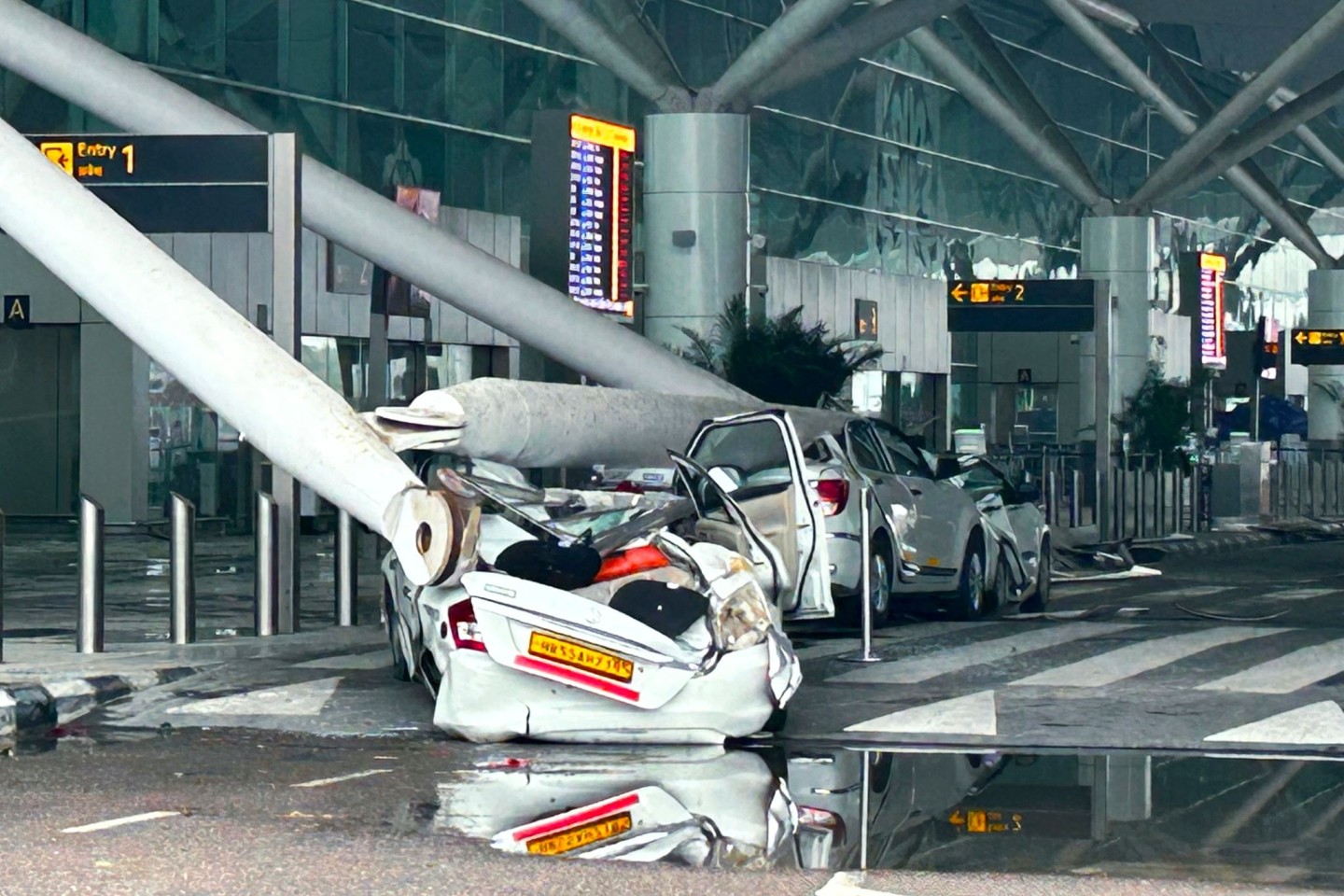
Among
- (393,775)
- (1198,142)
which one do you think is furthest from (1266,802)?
(1198,142)

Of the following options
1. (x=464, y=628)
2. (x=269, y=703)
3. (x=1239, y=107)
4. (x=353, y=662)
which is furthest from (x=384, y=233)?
(x=1239, y=107)

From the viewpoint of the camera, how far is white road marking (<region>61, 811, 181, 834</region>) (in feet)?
Result: 25.3

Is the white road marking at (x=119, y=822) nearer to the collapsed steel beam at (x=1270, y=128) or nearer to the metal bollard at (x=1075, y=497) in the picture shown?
the metal bollard at (x=1075, y=497)

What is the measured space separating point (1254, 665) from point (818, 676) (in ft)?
8.61

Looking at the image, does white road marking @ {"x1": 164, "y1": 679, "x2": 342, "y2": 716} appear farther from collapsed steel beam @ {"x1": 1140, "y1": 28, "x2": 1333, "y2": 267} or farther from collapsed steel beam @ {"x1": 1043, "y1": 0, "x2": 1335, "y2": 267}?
Result: collapsed steel beam @ {"x1": 1140, "y1": 28, "x2": 1333, "y2": 267}

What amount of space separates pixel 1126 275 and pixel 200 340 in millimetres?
30813

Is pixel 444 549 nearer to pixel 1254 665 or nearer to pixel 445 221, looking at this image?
pixel 1254 665

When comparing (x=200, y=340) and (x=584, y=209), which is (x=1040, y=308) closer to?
(x=584, y=209)

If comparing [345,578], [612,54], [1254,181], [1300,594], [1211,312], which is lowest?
[1300,594]

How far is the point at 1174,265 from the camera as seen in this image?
6300cm

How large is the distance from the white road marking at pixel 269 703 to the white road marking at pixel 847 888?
465 centimetres

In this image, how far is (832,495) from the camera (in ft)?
50.7

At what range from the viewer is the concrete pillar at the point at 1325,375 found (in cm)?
5928

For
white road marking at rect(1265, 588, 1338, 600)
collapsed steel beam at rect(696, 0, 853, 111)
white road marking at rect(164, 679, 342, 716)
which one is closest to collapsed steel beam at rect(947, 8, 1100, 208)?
collapsed steel beam at rect(696, 0, 853, 111)
